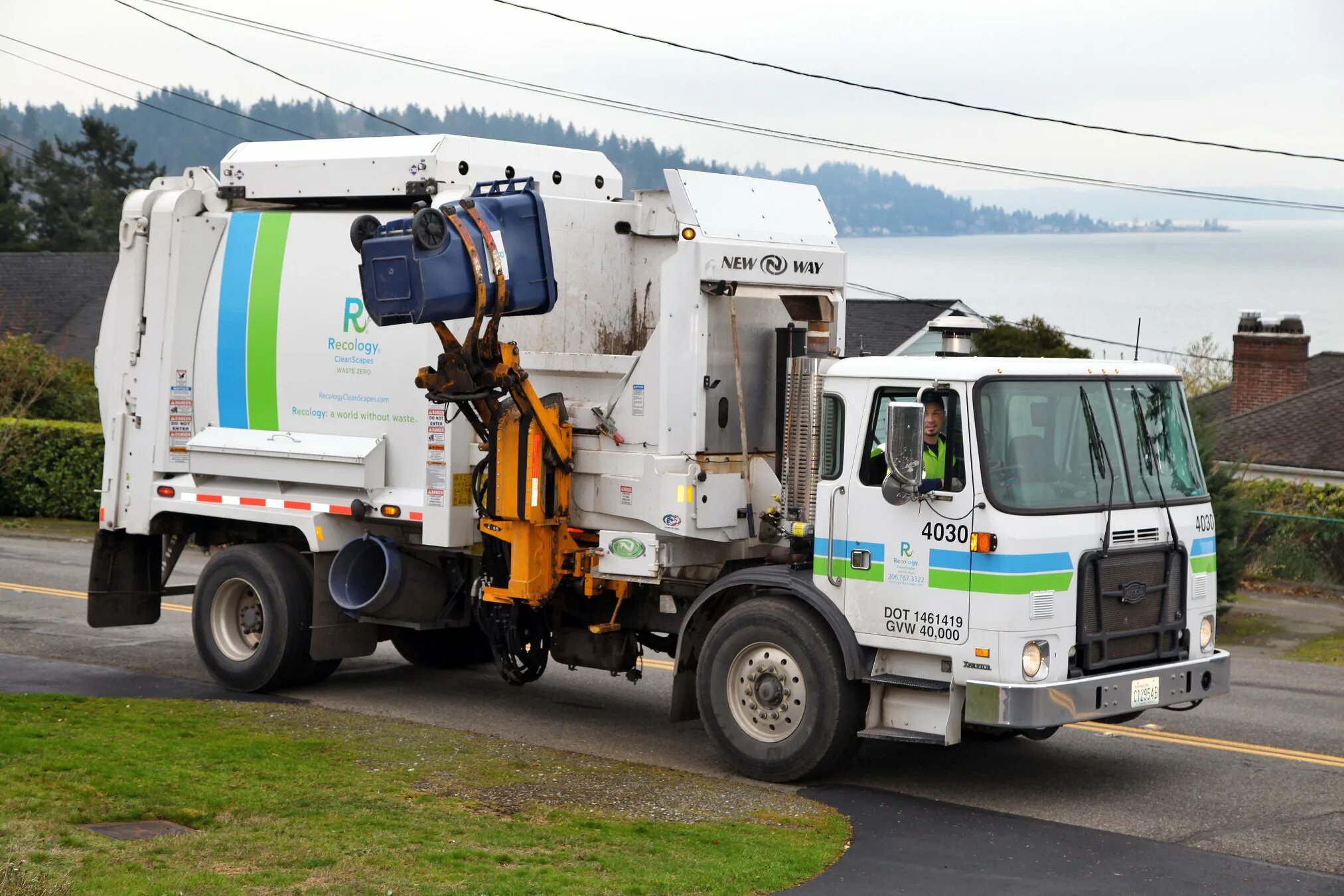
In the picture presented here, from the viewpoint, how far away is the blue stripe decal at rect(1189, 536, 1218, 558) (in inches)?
367

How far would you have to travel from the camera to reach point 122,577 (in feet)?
41.9

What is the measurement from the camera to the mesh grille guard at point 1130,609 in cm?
871

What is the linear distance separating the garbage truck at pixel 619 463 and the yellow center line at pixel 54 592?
3908mm

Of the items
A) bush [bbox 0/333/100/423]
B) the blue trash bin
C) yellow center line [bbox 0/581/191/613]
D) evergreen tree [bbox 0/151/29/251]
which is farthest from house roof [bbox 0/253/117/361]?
the blue trash bin

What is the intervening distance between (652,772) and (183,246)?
5.56 metres

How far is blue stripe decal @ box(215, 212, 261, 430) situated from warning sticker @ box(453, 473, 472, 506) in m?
2.18

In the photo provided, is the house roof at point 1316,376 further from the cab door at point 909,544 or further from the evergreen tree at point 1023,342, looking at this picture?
the cab door at point 909,544

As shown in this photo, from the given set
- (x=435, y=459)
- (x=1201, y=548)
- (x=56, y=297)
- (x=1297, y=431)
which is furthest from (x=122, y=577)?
(x=56, y=297)

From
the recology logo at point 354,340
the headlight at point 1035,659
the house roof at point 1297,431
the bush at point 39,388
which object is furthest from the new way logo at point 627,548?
the bush at point 39,388

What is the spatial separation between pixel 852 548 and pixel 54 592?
36.7ft

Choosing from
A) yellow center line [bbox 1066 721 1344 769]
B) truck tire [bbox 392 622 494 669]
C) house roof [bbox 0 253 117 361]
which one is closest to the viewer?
yellow center line [bbox 1066 721 1344 769]

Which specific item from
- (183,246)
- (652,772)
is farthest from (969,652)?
(183,246)

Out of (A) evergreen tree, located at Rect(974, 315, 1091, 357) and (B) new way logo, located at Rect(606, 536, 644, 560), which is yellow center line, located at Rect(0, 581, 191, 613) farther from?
(A) evergreen tree, located at Rect(974, 315, 1091, 357)

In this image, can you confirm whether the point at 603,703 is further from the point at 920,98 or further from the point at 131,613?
the point at 920,98
